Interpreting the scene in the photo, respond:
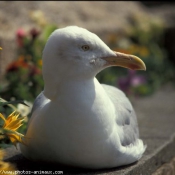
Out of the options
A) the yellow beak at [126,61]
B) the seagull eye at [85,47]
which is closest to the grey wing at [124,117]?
the yellow beak at [126,61]

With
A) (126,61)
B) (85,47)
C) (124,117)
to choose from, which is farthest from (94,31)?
(85,47)

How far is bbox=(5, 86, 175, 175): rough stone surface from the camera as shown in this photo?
277 centimetres

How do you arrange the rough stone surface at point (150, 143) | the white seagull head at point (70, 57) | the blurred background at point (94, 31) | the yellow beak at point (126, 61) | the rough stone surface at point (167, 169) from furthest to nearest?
the blurred background at point (94, 31) → the rough stone surface at point (167, 169) → the rough stone surface at point (150, 143) → the yellow beak at point (126, 61) → the white seagull head at point (70, 57)

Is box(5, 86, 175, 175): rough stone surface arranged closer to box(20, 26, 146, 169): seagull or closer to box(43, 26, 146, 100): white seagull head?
box(20, 26, 146, 169): seagull

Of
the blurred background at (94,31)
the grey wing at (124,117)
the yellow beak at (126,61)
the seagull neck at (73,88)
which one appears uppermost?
the yellow beak at (126,61)

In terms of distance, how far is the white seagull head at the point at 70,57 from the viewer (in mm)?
2502

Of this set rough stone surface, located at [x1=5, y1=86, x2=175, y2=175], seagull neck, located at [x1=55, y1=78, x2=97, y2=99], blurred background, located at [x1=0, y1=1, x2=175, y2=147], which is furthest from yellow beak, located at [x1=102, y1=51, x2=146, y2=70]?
blurred background, located at [x1=0, y1=1, x2=175, y2=147]

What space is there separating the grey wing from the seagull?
0.33ft

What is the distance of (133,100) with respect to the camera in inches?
222

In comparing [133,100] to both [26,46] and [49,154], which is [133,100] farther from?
[49,154]

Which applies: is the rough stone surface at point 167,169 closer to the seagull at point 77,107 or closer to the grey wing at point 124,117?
the grey wing at point 124,117

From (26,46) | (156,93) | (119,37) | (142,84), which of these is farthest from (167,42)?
(26,46)

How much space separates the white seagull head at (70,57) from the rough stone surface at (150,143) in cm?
50

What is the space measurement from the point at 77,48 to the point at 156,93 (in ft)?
13.3
